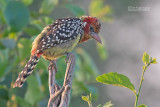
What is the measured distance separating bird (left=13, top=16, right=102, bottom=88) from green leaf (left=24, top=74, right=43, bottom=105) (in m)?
0.73

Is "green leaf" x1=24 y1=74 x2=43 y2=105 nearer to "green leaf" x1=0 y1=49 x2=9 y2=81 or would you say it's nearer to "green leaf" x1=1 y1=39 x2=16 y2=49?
"green leaf" x1=0 y1=49 x2=9 y2=81

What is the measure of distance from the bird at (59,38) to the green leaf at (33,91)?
28.9 inches

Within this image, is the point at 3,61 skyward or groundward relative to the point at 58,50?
groundward

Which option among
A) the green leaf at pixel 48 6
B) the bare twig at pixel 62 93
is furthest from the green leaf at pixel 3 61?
the bare twig at pixel 62 93

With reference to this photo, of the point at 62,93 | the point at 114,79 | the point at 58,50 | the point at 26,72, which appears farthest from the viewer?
the point at 58,50

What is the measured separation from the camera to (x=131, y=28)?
1260cm

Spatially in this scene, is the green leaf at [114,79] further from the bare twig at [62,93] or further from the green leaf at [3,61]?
the green leaf at [3,61]

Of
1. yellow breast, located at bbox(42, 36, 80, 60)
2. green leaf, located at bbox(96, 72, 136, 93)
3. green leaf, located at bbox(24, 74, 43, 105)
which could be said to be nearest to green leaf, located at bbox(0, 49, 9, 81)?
green leaf, located at bbox(24, 74, 43, 105)

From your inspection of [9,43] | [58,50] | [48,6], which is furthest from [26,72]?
[48,6]

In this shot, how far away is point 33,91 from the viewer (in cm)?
392

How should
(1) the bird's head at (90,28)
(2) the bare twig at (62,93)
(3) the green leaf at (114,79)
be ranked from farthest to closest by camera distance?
(1) the bird's head at (90,28), (2) the bare twig at (62,93), (3) the green leaf at (114,79)

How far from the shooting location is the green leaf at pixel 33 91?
390 centimetres

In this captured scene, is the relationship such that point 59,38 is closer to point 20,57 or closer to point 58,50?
point 58,50

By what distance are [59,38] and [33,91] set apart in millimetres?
924
